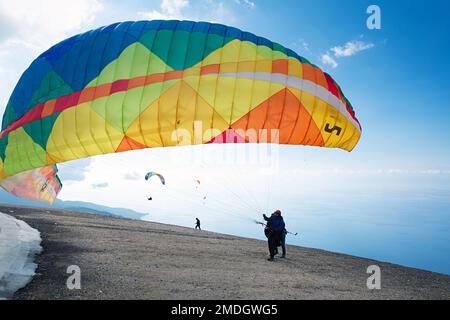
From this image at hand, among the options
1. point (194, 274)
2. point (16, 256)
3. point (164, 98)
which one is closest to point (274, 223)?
point (194, 274)

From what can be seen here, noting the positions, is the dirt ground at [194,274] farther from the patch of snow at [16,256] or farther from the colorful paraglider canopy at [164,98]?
the colorful paraglider canopy at [164,98]

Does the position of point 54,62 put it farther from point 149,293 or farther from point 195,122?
point 149,293

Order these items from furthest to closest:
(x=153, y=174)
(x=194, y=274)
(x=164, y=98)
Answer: (x=153, y=174) < (x=194, y=274) < (x=164, y=98)

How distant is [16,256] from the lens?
29.0ft

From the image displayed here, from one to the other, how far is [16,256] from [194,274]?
5.57m

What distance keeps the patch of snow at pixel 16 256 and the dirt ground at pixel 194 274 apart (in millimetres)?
245

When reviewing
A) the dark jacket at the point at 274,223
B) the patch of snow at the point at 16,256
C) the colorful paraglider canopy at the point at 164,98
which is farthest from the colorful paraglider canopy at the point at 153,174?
the colorful paraglider canopy at the point at 164,98

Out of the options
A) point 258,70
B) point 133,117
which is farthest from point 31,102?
point 258,70

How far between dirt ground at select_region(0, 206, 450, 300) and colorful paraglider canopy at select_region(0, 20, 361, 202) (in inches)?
124

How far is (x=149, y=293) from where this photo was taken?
22.0ft

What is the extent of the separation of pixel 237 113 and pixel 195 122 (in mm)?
1015

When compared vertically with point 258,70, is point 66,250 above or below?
below

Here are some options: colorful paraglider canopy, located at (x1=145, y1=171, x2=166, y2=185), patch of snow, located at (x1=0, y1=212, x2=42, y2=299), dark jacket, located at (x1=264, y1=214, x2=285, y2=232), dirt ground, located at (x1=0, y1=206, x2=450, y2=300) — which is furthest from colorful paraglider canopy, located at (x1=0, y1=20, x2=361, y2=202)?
colorful paraglider canopy, located at (x1=145, y1=171, x2=166, y2=185)

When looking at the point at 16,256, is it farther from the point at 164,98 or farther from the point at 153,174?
the point at 153,174
